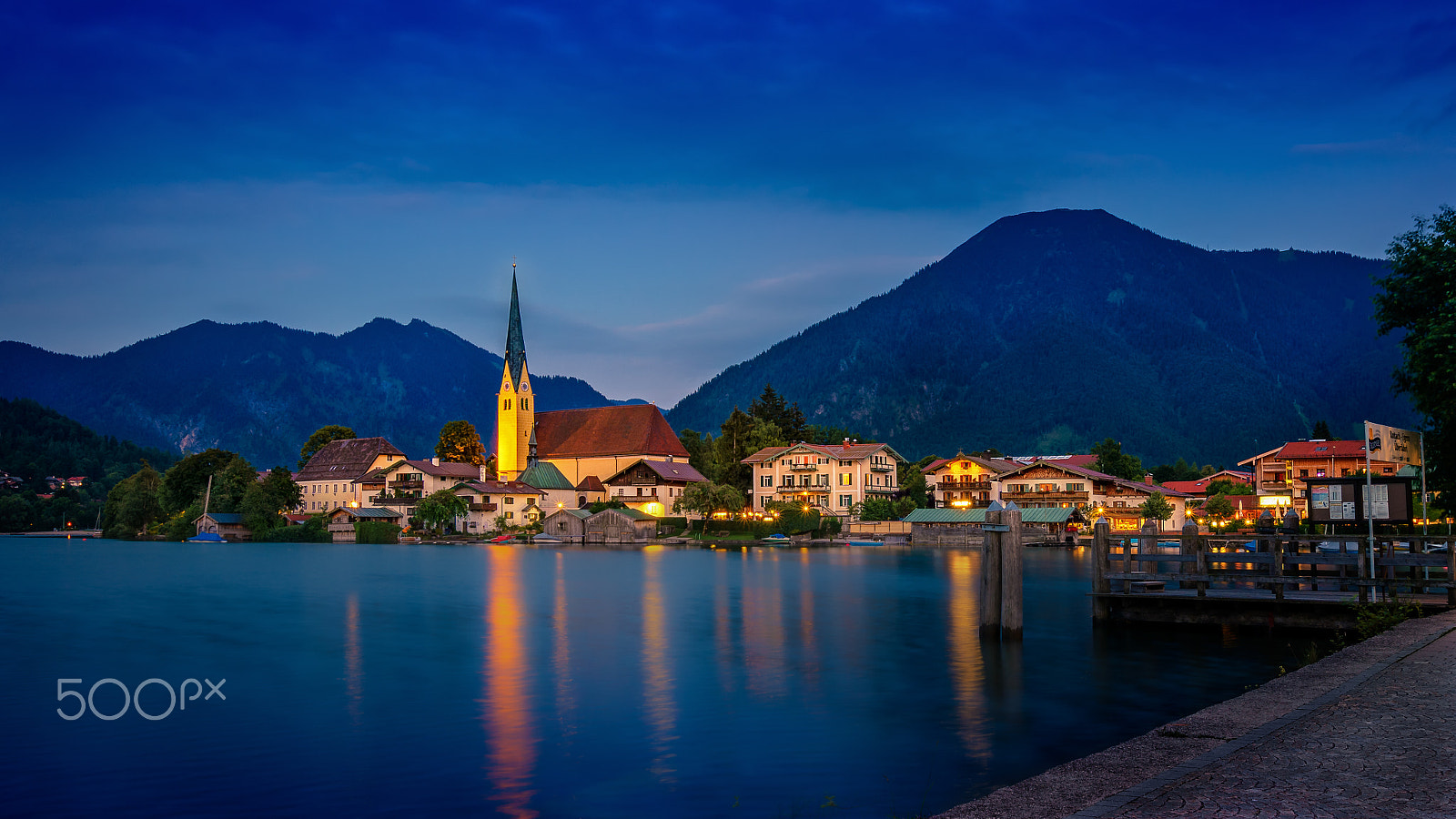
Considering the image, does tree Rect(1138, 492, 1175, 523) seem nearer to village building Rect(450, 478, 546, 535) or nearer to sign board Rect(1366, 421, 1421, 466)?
village building Rect(450, 478, 546, 535)

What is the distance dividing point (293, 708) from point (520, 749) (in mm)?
5481

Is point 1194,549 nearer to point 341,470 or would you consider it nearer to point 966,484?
point 966,484

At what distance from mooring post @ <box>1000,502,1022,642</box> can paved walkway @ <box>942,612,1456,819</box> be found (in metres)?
8.71

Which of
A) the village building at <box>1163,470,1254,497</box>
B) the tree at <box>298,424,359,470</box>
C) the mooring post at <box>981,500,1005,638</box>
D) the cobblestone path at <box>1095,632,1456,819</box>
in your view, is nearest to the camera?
the cobblestone path at <box>1095,632,1456,819</box>

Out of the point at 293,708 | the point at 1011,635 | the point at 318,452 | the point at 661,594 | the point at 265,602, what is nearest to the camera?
the point at 293,708

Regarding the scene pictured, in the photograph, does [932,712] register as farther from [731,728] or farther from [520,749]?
[520,749]

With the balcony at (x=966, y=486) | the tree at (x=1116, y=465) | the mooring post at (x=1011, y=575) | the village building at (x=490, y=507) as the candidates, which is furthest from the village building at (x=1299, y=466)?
the mooring post at (x=1011, y=575)

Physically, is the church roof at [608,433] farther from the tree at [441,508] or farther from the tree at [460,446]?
the tree at [441,508]

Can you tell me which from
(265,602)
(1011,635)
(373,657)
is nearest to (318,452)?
(265,602)

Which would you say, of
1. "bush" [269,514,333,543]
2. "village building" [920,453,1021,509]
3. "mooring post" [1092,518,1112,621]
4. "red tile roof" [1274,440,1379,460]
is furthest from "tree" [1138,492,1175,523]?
"bush" [269,514,333,543]

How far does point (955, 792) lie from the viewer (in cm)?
1273

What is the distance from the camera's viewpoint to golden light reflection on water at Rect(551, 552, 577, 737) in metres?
17.8

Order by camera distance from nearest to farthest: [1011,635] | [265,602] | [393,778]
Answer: [393,778]
[1011,635]
[265,602]

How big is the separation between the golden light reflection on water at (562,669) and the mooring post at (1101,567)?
12721 mm
